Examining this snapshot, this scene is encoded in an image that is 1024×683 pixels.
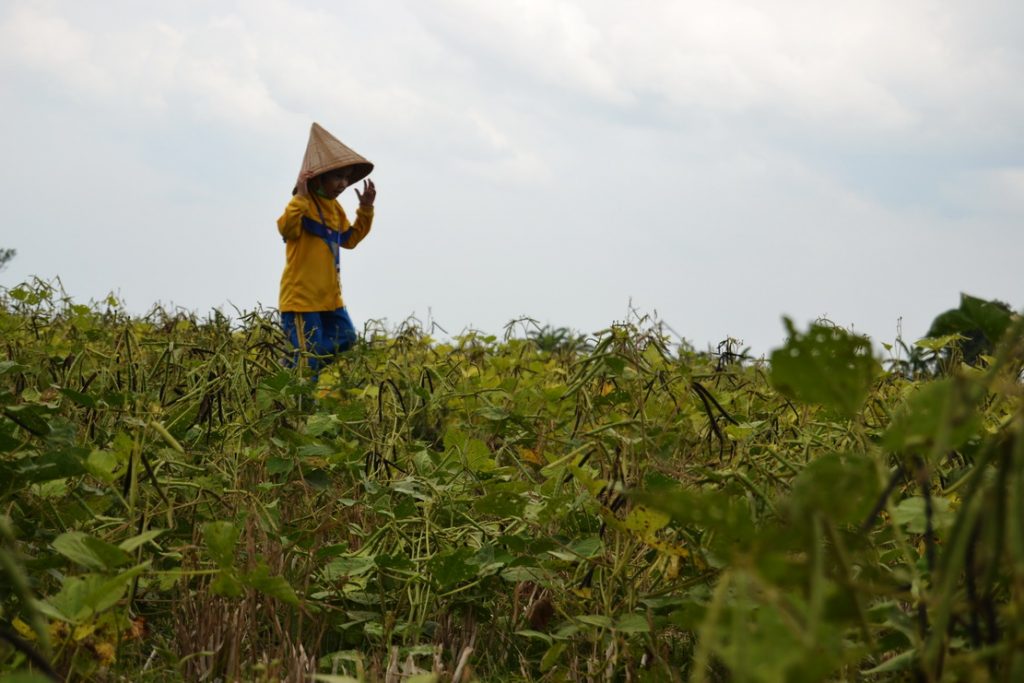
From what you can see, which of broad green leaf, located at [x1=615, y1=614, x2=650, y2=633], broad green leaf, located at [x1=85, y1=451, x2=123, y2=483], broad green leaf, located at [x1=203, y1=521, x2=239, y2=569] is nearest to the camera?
broad green leaf, located at [x1=203, y1=521, x2=239, y2=569]

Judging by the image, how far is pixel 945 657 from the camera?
35.7 inches

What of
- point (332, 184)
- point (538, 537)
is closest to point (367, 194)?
point (332, 184)

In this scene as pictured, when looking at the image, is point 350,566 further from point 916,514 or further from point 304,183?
point 304,183

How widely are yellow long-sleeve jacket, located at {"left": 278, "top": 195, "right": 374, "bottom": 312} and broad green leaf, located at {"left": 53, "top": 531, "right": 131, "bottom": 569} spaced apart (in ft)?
16.1

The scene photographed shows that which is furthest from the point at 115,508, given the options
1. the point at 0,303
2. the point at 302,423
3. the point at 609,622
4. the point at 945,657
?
the point at 0,303

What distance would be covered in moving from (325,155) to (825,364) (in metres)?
5.71

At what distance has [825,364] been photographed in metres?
0.84

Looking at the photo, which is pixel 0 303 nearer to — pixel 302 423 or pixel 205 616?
pixel 302 423

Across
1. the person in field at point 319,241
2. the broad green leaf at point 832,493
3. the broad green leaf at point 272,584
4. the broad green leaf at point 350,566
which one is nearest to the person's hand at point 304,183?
the person in field at point 319,241

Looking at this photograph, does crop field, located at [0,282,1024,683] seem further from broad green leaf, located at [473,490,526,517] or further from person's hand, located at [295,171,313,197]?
person's hand, located at [295,171,313,197]

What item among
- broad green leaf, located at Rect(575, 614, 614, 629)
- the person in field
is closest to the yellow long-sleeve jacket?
the person in field

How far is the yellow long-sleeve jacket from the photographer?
20.0 ft

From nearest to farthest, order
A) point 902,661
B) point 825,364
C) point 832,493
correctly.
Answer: point 832,493, point 825,364, point 902,661

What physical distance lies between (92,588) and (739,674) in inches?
34.9
